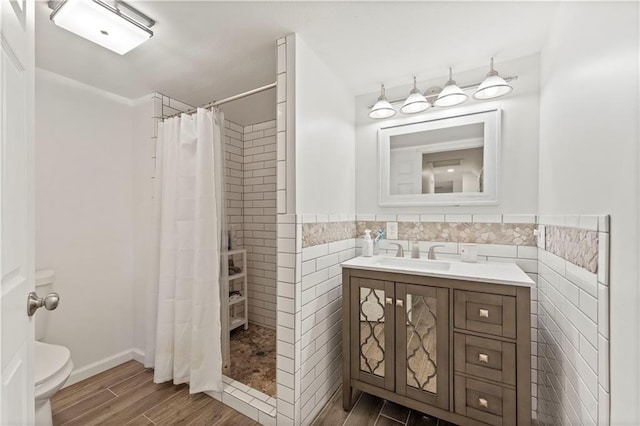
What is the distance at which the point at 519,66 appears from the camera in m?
1.72

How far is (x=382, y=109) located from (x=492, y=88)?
2.21 ft

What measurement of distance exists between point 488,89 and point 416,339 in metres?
1.56

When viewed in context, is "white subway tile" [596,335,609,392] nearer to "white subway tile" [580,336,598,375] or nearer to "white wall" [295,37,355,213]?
"white subway tile" [580,336,598,375]

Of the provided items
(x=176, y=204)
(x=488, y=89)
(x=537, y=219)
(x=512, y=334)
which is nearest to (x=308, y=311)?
(x=512, y=334)

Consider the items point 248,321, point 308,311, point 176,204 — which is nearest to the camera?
point 308,311

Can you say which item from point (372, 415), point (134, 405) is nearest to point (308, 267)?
point (372, 415)

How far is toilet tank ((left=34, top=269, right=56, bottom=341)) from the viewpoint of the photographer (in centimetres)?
177

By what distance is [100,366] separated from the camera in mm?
2133

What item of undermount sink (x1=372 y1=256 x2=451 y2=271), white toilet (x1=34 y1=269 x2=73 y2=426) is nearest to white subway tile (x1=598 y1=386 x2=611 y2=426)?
undermount sink (x1=372 y1=256 x2=451 y2=271)

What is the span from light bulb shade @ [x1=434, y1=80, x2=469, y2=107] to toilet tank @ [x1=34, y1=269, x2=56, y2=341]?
2.85 m

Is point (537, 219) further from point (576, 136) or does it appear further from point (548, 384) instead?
point (548, 384)

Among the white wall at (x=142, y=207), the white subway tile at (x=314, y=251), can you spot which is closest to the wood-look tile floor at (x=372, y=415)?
the white subway tile at (x=314, y=251)

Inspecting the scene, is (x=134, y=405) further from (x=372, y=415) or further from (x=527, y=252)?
(x=527, y=252)

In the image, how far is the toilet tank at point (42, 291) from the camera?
1771 mm
